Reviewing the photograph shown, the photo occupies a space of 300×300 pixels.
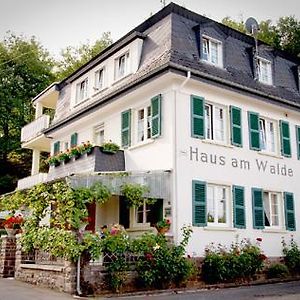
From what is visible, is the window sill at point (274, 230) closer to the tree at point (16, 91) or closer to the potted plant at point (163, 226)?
the potted plant at point (163, 226)

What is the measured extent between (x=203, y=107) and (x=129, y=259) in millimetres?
6179

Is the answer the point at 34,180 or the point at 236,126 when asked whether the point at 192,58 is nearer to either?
the point at 236,126

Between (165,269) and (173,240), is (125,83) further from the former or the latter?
(165,269)

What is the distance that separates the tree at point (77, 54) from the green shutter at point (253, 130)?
2351 centimetres

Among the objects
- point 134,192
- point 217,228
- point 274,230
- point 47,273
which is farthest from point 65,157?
point 274,230

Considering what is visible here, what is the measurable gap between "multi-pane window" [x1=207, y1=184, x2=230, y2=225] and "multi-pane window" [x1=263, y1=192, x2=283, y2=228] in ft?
7.39

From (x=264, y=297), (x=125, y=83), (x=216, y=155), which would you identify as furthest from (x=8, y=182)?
(x=264, y=297)

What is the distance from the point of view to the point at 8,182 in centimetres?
3475

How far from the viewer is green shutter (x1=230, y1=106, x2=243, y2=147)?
53.6 ft

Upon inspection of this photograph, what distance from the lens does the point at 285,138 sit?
1828 cm

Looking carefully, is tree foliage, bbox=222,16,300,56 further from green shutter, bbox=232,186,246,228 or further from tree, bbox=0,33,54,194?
tree, bbox=0,33,54,194

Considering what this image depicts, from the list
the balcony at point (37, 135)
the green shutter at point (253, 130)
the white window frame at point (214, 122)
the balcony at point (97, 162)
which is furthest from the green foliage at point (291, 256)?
the balcony at point (37, 135)

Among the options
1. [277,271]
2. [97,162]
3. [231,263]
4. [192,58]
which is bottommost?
[277,271]

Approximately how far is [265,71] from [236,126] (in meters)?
4.09
